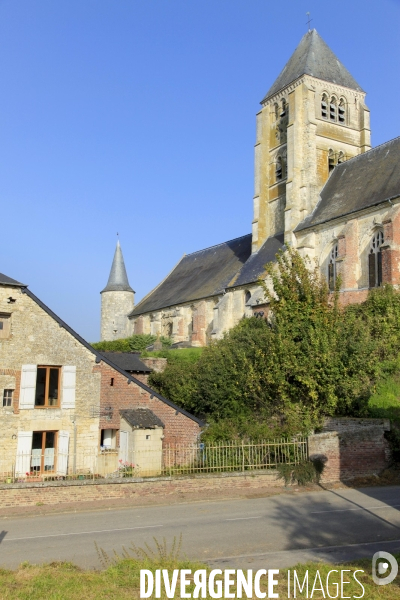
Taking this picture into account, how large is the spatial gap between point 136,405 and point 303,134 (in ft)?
79.1

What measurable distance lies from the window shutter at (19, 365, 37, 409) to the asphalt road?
5.93 m

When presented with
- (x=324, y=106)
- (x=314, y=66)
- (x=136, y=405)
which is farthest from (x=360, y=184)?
(x=136, y=405)

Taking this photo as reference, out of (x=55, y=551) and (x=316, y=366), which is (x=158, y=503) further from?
(x=316, y=366)

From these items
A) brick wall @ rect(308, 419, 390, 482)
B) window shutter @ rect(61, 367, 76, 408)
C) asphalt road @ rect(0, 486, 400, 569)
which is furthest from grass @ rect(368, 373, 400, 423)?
window shutter @ rect(61, 367, 76, 408)

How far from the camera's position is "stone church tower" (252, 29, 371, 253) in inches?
1433

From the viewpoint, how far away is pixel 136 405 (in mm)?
19484

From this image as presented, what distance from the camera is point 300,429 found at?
16781mm

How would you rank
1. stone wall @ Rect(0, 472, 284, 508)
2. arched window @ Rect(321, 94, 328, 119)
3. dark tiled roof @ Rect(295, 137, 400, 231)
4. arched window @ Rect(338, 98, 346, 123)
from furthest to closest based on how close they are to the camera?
arched window @ Rect(338, 98, 346, 123) → arched window @ Rect(321, 94, 328, 119) → dark tiled roof @ Rect(295, 137, 400, 231) → stone wall @ Rect(0, 472, 284, 508)

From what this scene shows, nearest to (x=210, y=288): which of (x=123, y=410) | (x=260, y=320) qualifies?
(x=260, y=320)

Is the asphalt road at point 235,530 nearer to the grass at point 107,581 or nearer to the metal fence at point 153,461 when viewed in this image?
the grass at point 107,581

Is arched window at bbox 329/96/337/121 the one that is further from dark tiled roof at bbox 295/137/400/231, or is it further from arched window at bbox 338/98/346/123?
dark tiled roof at bbox 295/137/400/231

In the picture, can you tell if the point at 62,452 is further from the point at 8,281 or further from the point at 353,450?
the point at 353,450

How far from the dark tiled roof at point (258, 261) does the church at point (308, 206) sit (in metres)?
0.09

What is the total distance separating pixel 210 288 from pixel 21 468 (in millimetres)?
24661
